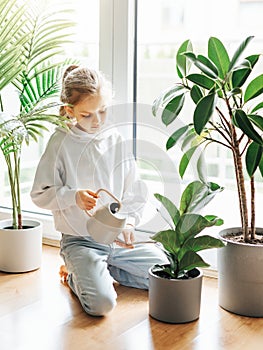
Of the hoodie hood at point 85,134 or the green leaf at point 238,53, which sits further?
the hoodie hood at point 85,134

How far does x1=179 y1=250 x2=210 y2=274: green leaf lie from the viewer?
6.63ft

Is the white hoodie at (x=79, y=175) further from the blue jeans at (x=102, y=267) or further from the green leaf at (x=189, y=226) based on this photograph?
the green leaf at (x=189, y=226)

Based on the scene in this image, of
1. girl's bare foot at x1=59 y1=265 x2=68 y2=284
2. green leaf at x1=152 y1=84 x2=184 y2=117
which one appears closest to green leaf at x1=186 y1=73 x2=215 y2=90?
green leaf at x1=152 y1=84 x2=184 y2=117

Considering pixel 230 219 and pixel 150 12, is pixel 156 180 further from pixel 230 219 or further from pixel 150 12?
pixel 150 12

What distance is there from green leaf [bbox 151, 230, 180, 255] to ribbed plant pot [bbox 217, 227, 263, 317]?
0.18m

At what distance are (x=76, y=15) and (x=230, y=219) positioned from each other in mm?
1091

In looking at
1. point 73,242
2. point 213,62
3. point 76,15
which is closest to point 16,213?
point 73,242

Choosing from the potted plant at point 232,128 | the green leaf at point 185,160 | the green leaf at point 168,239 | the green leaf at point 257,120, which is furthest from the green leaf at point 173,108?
the green leaf at point 168,239

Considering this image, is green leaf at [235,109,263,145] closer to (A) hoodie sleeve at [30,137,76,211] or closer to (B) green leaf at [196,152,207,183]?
(B) green leaf at [196,152,207,183]

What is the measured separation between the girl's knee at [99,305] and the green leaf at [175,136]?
54 cm

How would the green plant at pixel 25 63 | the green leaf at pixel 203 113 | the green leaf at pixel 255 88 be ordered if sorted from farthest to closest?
the green plant at pixel 25 63
the green leaf at pixel 255 88
the green leaf at pixel 203 113

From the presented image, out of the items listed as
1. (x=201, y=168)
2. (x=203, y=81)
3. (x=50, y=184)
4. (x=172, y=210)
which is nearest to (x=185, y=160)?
(x=201, y=168)

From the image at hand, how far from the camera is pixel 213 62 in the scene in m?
2.00

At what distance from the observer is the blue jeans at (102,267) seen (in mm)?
2119
